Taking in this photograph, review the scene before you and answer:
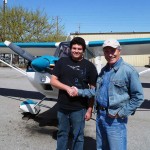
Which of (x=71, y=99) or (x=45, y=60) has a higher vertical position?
(x=45, y=60)

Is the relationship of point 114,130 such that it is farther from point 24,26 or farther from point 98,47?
point 24,26

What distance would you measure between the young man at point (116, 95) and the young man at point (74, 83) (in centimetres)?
48

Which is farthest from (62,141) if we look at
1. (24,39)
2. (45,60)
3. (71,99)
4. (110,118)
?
(24,39)

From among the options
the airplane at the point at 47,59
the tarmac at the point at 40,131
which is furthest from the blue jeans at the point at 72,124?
the airplane at the point at 47,59

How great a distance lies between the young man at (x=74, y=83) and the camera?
11.1 feet

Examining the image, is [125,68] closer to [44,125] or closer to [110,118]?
[110,118]

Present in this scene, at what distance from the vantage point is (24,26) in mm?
29156

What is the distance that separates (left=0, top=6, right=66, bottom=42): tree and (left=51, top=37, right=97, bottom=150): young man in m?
26.1

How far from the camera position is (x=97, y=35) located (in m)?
42.7

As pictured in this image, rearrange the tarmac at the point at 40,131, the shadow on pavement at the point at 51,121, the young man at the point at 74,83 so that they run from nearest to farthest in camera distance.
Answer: the young man at the point at 74,83 < the tarmac at the point at 40,131 < the shadow on pavement at the point at 51,121

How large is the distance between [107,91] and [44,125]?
3089mm

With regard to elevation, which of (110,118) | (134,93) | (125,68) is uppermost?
(125,68)

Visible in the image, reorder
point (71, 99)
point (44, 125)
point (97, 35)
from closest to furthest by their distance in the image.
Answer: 1. point (71, 99)
2. point (44, 125)
3. point (97, 35)

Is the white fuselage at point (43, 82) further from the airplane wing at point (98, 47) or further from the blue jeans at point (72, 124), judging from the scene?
the blue jeans at point (72, 124)
